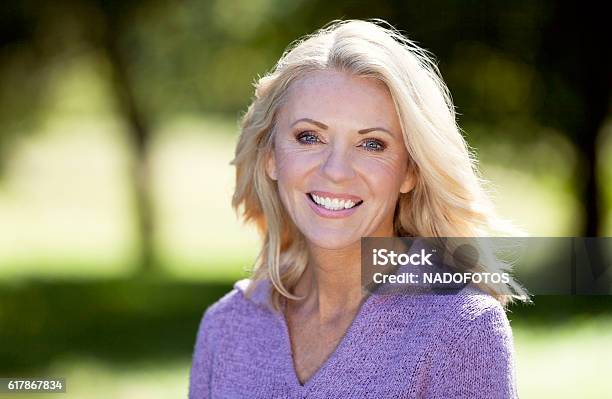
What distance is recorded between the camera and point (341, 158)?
2.49 meters

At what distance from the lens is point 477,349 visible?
92.1 inches

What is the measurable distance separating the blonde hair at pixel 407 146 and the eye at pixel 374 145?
0.22ft

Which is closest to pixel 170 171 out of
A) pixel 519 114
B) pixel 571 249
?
pixel 519 114

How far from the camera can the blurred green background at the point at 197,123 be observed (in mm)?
7207

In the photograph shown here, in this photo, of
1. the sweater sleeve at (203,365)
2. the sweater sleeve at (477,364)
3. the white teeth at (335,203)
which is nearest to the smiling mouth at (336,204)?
the white teeth at (335,203)

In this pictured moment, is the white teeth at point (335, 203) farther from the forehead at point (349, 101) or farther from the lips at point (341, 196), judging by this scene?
the forehead at point (349, 101)

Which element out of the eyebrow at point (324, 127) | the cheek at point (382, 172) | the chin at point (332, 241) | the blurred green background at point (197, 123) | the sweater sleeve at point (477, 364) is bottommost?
the sweater sleeve at point (477, 364)

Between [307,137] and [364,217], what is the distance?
0.89 ft

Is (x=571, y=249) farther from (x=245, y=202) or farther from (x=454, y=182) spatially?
(x=245, y=202)

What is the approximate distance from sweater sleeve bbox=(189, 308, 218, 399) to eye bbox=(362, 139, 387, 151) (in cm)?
76

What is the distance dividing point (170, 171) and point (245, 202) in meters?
15.3

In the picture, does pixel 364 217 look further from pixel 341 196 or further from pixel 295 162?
pixel 295 162

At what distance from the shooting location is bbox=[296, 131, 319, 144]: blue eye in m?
2.56

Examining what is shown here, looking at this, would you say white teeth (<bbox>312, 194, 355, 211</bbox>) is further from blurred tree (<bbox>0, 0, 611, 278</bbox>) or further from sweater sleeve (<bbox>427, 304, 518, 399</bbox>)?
blurred tree (<bbox>0, 0, 611, 278</bbox>)
